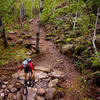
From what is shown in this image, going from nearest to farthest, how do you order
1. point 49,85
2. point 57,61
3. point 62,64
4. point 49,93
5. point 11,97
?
point 11,97, point 49,93, point 49,85, point 62,64, point 57,61

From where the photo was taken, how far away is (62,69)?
881 cm

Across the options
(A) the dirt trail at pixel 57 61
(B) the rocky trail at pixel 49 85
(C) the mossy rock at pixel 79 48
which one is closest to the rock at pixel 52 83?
(B) the rocky trail at pixel 49 85

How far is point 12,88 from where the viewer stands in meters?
6.19

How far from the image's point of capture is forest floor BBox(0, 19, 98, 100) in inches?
248

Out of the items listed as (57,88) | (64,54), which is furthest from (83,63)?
(57,88)

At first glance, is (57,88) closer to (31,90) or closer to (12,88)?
(31,90)

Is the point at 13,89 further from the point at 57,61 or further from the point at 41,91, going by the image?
the point at 57,61

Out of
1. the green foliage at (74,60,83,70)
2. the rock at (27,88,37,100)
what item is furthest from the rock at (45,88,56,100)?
the green foliage at (74,60,83,70)

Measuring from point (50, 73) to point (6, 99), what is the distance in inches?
146

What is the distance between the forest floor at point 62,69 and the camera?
6297 mm

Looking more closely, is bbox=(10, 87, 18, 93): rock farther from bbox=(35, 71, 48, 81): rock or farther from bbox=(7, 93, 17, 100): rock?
bbox=(35, 71, 48, 81): rock

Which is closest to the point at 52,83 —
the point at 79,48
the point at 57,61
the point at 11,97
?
the point at 11,97

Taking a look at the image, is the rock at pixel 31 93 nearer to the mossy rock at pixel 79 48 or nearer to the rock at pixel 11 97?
the rock at pixel 11 97

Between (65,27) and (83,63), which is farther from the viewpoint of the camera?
(65,27)
